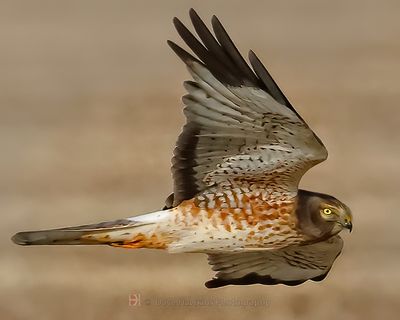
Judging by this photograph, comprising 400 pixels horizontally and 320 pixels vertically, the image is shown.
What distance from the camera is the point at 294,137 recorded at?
543cm

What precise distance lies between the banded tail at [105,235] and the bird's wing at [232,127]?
17 cm

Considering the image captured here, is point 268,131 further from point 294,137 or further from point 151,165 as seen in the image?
point 151,165

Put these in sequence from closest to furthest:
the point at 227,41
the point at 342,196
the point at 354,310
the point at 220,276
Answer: the point at 227,41 < the point at 220,276 < the point at 354,310 < the point at 342,196

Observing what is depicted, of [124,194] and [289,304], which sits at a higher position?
[124,194]

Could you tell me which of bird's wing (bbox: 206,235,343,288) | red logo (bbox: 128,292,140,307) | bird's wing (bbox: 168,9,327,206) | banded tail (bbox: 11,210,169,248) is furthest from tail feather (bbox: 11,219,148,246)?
red logo (bbox: 128,292,140,307)

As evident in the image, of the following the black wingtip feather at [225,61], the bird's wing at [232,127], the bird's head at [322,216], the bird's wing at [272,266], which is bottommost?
the bird's wing at [272,266]

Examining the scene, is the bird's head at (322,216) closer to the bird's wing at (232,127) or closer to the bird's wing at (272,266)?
the bird's wing at (232,127)

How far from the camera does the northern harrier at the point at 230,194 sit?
5.45 meters

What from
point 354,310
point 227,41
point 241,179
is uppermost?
point 227,41

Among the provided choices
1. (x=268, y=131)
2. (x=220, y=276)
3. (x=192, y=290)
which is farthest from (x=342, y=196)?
(x=268, y=131)

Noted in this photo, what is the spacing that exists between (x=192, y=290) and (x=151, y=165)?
84cm

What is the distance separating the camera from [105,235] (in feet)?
18.3

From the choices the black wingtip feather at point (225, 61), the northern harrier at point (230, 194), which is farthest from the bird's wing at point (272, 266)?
the black wingtip feather at point (225, 61)

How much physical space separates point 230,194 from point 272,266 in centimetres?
56
